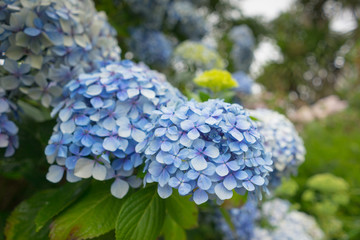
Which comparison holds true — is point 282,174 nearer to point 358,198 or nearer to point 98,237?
point 98,237

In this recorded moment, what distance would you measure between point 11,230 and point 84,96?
0.32m

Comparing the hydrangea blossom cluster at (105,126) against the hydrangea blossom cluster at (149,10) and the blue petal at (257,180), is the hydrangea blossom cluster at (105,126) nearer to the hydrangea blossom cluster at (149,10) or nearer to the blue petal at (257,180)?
the blue petal at (257,180)

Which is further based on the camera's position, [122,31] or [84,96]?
[122,31]

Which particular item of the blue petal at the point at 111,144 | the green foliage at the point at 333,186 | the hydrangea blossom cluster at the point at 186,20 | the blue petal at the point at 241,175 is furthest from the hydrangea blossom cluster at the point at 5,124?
the green foliage at the point at 333,186

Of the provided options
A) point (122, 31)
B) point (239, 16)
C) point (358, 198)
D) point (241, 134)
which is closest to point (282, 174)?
point (241, 134)

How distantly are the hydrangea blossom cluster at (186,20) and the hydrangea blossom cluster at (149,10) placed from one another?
2.5 inches

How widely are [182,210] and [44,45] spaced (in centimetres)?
43

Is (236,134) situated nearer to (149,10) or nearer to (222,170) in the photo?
(222,170)

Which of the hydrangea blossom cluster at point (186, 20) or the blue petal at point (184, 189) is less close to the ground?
the hydrangea blossom cluster at point (186, 20)

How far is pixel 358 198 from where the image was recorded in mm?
1825

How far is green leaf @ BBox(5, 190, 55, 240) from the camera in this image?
2.14ft

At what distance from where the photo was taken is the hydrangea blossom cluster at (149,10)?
126 centimetres

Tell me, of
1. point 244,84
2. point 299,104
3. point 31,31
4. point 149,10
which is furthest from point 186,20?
point 299,104

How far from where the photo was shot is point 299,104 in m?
6.40
